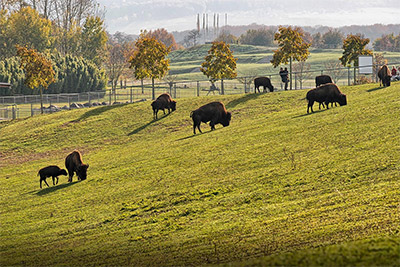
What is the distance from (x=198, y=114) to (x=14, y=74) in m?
57.3

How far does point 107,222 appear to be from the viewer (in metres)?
15.9

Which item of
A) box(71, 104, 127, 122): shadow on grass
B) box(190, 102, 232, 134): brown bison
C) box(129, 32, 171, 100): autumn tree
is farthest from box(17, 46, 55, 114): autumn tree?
box(190, 102, 232, 134): brown bison

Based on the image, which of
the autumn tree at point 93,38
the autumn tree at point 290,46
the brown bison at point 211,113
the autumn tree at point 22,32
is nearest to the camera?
the brown bison at point 211,113

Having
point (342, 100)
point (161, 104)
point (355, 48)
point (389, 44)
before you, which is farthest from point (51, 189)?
point (389, 44)

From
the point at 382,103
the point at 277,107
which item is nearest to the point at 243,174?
the point at 382,103

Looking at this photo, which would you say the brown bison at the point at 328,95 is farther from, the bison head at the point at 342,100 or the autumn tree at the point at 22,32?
the autumn tree at the point at 22,32

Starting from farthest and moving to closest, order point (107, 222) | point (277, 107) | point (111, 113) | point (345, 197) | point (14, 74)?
point (14, 74) → point (111, 113) → point (277, 107) → point (107, 222) → point (345, 197)

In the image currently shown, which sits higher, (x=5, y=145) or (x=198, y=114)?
(x=198, y=114)

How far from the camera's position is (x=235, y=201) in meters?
15.3

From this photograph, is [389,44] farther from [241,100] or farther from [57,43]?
[241,100]

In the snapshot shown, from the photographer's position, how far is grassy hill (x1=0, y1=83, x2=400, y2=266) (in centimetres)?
1073

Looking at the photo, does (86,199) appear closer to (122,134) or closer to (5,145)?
(122,134)

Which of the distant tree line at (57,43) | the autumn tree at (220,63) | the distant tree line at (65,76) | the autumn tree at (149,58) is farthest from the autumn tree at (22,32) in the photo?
the autumn tree at (220,63)

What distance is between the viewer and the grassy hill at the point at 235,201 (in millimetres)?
10734
